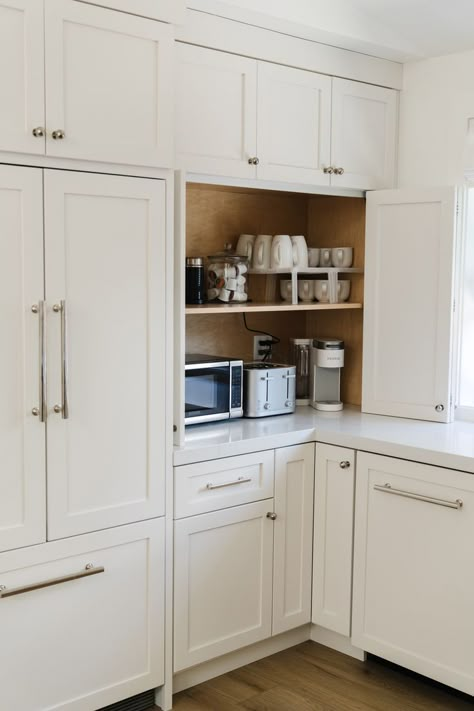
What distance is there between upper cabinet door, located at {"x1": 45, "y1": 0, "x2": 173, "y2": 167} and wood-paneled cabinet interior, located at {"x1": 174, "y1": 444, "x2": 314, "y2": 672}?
41.5 inches

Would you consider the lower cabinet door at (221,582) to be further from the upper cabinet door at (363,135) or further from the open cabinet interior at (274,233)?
the upper cabinet door at (363,135)

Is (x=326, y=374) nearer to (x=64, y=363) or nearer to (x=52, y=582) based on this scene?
(x=64, y=363)

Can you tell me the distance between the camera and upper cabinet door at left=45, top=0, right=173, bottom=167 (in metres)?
2.29

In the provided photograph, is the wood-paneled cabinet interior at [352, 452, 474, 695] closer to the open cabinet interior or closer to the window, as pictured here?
the window

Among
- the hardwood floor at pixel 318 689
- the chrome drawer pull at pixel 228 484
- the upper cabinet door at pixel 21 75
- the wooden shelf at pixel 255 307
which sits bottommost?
the hardwood floor at pixel 318 689

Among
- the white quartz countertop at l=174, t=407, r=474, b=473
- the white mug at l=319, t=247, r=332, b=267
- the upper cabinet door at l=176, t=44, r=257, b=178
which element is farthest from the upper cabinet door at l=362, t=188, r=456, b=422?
the upper cabinet door at l=176, t=44, r=257, b=178

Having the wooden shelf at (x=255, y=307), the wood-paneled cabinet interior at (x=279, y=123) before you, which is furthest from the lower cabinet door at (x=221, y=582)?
the wood-paneled cabinet interior at (x=279, y=123)

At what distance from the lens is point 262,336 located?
3.69 metres

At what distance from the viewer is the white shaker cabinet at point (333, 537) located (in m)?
3.06

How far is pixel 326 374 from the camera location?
3605 millimetres

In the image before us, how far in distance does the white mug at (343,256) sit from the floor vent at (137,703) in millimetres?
1845

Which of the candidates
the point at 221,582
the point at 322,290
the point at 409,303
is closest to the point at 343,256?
the point at 322,290

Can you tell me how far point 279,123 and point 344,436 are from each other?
3.85 ft

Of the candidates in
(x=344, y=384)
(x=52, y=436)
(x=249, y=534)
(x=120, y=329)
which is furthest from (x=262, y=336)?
(x=52, y=436)
